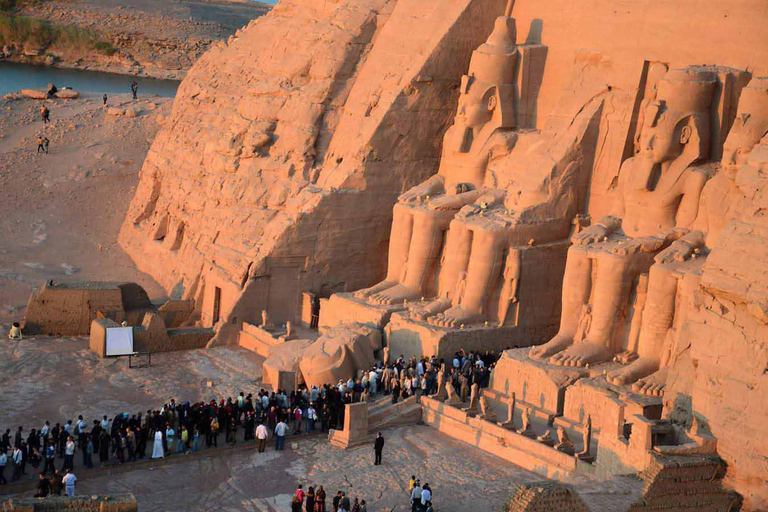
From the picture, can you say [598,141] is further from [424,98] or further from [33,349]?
[33,349]

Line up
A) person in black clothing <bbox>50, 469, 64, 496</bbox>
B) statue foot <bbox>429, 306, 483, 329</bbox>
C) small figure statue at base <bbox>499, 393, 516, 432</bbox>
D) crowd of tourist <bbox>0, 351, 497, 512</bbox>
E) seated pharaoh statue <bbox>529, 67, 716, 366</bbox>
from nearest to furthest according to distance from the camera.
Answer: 1. person in black clothing <bbox>50, 469, 64, 496</bbox>
2. crowd of tourist <bbox>0, 351, 497, 512</bbox>
3. small figure statue at base <bbox>499, 393, 516, 432</bbox>
4. seated pharaoh statue <bbox>529, 67, 716, 366</bbox>
5. statue foot <bbox>429, 306, 483, 329</bbox>

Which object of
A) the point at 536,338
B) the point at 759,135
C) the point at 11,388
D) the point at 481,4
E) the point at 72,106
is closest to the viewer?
the point at 759,135

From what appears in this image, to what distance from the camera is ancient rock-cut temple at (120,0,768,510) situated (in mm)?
17955

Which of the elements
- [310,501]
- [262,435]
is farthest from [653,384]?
[262,435]

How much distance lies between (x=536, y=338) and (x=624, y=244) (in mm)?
3078

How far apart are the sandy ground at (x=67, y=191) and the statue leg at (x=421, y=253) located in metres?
5.97

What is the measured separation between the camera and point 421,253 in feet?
Answer: 80.2

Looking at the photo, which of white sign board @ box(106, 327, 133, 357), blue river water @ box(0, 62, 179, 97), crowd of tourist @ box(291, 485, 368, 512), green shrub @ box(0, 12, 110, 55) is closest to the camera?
crowd of tourist @ box(291, 485, 368, 512)

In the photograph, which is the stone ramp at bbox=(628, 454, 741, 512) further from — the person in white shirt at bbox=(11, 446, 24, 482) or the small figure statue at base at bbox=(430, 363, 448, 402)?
the person in white shirt at bbox=(11, 446, 24, 482)

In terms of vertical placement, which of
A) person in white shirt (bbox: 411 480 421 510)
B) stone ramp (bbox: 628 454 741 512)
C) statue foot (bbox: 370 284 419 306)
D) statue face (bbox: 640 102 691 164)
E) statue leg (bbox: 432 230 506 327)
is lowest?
person in white shirt (bbox: 411 480 421 510)

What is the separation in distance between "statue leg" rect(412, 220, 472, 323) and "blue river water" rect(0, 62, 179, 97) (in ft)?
119

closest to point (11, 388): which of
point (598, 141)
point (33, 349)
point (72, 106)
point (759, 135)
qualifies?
point (33, 349)

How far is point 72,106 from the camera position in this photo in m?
41.6

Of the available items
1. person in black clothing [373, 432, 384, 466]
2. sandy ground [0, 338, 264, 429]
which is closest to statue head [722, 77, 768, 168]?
person in black clothing [373, 432, 384, 466]
